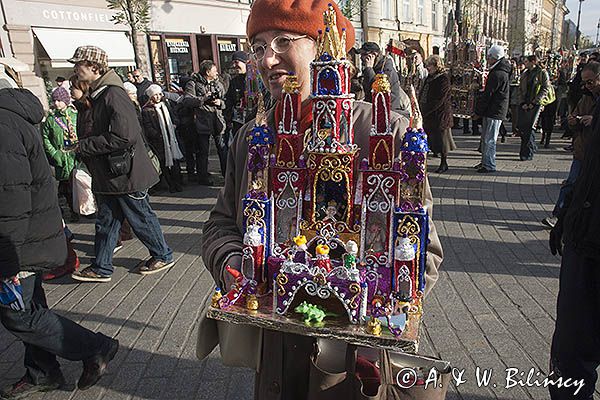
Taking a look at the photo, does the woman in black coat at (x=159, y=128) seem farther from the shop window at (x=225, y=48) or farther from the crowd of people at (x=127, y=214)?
the shop window at (x=225, y=48)

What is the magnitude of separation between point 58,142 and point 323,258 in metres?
5.67

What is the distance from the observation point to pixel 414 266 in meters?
A: 1.43

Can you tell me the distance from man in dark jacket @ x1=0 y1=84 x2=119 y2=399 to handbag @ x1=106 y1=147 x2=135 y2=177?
1300 millimetres

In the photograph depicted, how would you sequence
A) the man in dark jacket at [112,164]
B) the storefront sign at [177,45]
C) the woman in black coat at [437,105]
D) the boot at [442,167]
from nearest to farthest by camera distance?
the man in dark jacket at [112,164], the woman in black coat at [437,105], the boot at [442,167], the storefront sign at [177,45]

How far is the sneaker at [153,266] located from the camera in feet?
15.1

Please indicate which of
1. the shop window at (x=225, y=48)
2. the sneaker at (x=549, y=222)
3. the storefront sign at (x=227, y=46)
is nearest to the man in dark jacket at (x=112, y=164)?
the sneaker at (x=549, y=222)

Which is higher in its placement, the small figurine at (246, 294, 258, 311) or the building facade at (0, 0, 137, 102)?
the building facade at (0, 0, 137, 102)

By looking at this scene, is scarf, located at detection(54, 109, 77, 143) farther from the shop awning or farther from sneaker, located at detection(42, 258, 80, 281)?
the shop awning

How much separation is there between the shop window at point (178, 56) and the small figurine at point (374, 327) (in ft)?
58.5

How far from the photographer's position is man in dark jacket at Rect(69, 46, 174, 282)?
400 centimetres

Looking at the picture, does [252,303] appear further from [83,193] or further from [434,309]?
[83,193]

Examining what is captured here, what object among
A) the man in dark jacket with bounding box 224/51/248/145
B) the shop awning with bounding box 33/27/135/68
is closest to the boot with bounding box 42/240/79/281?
the man in dark jacket with bounding box 224/51/248/145

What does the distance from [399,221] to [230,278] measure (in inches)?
24.4

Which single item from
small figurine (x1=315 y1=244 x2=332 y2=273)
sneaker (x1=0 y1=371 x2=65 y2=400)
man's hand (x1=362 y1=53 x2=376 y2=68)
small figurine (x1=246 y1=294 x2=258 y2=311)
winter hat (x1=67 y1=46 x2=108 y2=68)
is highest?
man's hand (x1=362 y1=53 x2=376 y2=68)
